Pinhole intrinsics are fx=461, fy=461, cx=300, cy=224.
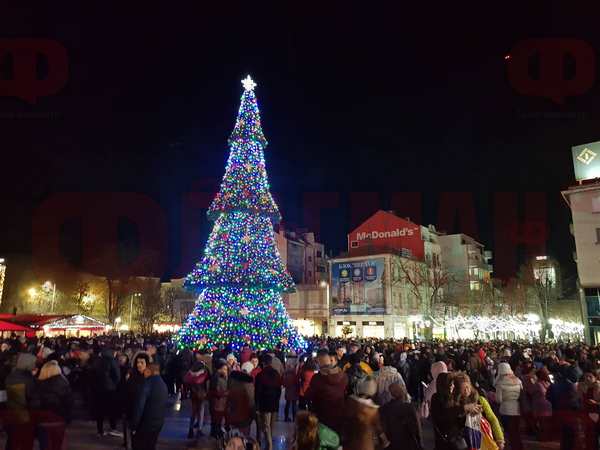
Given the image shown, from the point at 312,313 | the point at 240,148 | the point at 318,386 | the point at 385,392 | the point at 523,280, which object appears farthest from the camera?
the point at 312,313

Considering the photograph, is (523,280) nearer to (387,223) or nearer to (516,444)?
(387,223)

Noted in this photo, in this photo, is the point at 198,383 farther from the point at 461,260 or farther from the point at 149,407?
the point at 461,260

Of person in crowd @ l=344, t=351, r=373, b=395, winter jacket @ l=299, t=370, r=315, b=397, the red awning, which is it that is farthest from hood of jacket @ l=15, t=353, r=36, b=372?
the red awning

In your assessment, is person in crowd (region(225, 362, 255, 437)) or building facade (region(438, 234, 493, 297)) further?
building facade (region(438, 234, 493, 297))

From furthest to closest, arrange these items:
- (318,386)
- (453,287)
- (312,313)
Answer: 1. (453,287)
2. (312,313)
3. (318,386)

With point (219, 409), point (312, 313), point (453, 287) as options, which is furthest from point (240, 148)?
point (453, 287)

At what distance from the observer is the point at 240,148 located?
77.0 feet

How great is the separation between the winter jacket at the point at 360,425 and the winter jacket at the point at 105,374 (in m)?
7.07

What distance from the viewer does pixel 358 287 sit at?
180ft

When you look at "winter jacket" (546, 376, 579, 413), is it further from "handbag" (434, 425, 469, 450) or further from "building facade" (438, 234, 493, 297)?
"building facade" (438, 234, 493, 297)

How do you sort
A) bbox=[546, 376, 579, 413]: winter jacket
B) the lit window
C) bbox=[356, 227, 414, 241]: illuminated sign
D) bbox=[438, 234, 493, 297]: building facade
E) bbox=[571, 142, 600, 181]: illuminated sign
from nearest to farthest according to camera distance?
bbox=[546, 376, 579, 413]: winter jacket
the lit window
bbox=[571, 142, 600, 181]: illuminated sign
bbox=[356, 227, 414, 241]: illuminated sign
bbox=[438, 234, 493, 297]: building facade

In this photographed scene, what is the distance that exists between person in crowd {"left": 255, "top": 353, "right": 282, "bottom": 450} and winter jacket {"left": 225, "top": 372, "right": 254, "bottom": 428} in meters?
1.32

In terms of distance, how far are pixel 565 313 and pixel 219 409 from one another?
2594 inches

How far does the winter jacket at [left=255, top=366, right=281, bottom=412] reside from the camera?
8.36 m
